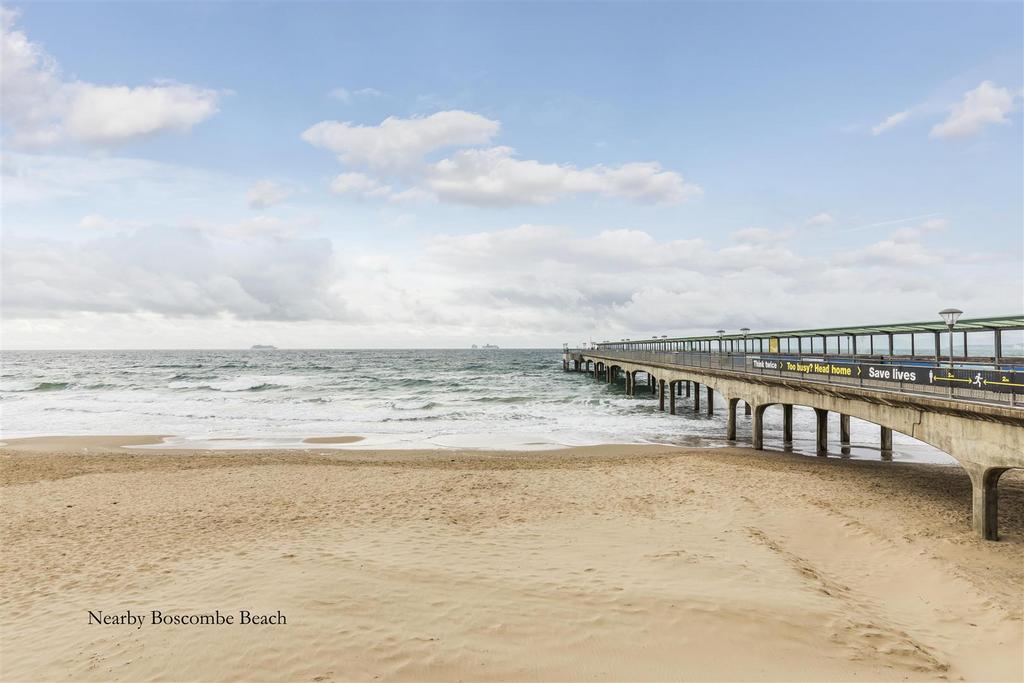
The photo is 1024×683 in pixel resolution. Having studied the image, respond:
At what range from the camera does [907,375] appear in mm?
13914

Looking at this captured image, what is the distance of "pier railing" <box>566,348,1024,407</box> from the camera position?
10992mm

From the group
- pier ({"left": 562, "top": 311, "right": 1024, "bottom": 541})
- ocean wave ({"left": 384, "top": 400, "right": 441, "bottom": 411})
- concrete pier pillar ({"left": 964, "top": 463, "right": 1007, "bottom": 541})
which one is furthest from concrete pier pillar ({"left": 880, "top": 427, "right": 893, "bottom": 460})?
ocean wave ({"left": 384, "top": 400, "right": 441, "bottom": 411})

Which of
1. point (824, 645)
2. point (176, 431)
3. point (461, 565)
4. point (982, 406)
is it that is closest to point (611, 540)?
point (461, 565)

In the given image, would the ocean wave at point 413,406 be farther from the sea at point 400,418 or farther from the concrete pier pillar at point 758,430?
the concrete pier pillar at point 758,430

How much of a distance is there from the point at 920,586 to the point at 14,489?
23.1 metres

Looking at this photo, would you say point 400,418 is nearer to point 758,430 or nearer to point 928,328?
point 758,430

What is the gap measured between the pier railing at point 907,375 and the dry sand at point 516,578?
309cm

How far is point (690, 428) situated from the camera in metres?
29.8

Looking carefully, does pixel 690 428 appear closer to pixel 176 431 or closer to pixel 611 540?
pixel 611 540

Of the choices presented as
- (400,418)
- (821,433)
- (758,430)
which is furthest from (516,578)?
A: (400,418)

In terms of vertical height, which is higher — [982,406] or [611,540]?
[982,406]

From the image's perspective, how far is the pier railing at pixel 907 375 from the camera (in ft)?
36.1

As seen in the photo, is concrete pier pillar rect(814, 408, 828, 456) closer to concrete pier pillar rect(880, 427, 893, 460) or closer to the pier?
the pier

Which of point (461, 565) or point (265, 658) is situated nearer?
point (265, 658)
